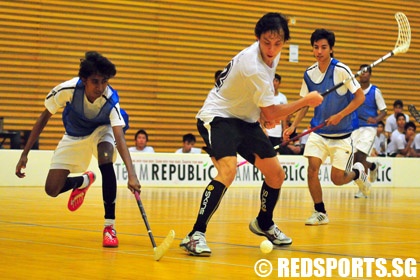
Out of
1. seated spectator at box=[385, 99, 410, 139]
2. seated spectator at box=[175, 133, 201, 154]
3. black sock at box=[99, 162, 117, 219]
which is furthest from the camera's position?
seated spectator at box=[385, 99, 410, 139]

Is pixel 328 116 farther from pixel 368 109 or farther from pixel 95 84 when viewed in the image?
pixel 368 109

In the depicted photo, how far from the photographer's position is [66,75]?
1823 cm

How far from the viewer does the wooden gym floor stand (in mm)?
5445

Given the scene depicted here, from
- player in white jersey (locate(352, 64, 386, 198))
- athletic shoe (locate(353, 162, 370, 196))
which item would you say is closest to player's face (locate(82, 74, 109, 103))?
athletic shoe (locate(353, 162, 370, 196))

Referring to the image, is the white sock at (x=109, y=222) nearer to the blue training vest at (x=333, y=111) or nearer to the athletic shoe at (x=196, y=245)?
the athletic shoe at (x=196, y=245)

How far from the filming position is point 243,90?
6.54 metres

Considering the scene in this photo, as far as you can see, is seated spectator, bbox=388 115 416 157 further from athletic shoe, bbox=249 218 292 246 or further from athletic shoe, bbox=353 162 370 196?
athletic shoe, bbox=249 218 292 246

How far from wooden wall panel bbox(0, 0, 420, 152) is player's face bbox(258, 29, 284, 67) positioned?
11911 mm

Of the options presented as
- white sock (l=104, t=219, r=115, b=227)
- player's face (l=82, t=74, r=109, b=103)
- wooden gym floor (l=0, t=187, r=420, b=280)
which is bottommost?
wooden gym floor (l=0, t=187, r=420, b=280)

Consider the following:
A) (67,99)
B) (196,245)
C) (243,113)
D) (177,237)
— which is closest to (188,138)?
(177,237)

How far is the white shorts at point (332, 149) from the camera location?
31.8 ft

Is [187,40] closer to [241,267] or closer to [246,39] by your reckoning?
[246,39]

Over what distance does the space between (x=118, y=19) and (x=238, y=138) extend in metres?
12.6

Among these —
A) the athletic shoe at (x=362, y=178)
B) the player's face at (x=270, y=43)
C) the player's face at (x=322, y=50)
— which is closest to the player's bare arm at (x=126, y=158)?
the player's face at (x=270, y=43)
